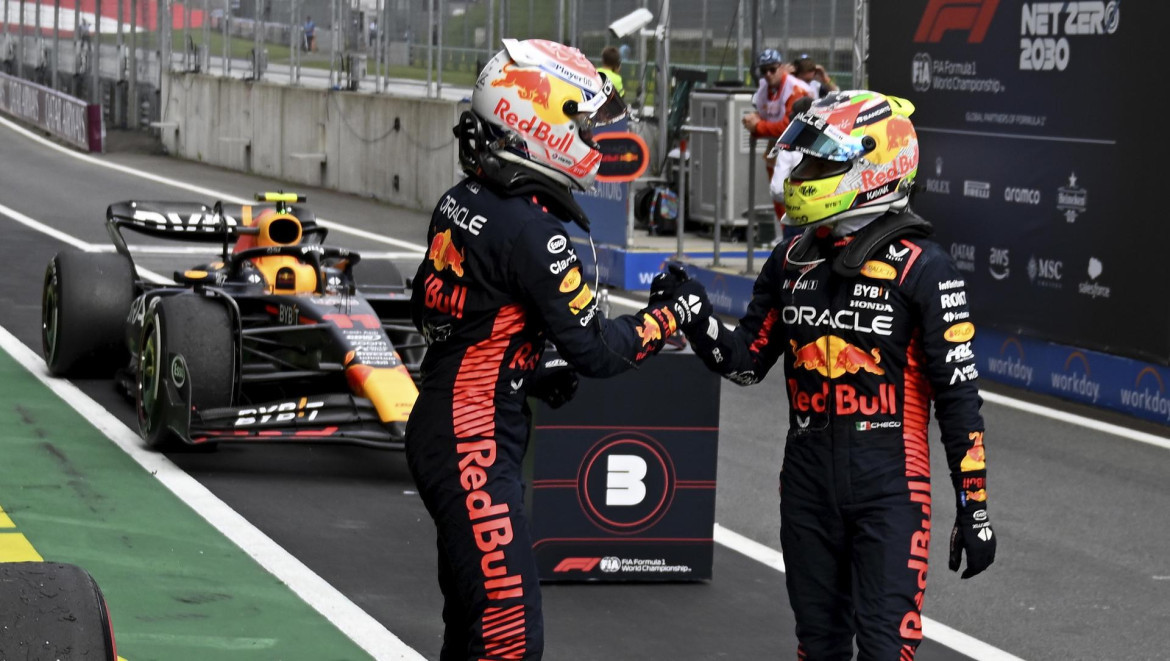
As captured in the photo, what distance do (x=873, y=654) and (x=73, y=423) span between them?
654 centimetres

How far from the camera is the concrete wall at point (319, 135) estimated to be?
25578mm

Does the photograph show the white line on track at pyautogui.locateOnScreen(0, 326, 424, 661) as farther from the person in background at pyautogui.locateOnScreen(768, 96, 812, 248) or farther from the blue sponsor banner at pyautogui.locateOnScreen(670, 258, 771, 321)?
the blue sponsor banner at pyautogui.locateOnScreen(670, 258, 771, 321)

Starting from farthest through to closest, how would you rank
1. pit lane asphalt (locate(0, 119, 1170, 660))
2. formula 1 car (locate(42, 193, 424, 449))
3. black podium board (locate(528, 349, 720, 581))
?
formula 1 car (locate(42, 193, 424, 449)) < black podium board (locate(528, 349, 720, 581)) < pit lane asphalt (locate(0, 119, 1170, 660))

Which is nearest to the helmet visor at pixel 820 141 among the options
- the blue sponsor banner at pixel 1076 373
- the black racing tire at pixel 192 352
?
the black racing tire at pixel 192 352

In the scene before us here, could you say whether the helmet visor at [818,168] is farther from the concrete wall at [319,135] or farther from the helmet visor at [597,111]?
the concrete wall at [319,135]

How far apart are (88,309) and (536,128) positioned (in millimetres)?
6712

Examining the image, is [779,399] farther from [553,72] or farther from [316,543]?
[553,72]

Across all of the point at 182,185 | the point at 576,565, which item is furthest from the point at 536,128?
the point at 182,185

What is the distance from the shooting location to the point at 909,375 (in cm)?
474

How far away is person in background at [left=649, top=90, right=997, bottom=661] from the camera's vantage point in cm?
458

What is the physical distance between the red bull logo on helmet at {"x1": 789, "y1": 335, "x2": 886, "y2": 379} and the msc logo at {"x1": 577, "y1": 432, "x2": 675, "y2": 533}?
7.89ft

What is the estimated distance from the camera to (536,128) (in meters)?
4.60

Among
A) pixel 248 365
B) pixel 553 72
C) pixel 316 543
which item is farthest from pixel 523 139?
pixel 248 365

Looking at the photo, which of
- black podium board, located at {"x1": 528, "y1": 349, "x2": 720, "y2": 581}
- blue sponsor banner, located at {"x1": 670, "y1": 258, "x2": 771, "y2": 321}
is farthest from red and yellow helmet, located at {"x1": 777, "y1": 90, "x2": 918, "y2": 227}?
blue sponsor banner, located at {"x1": 670, "y1": 258, "x2": 771, "y2": 321}
